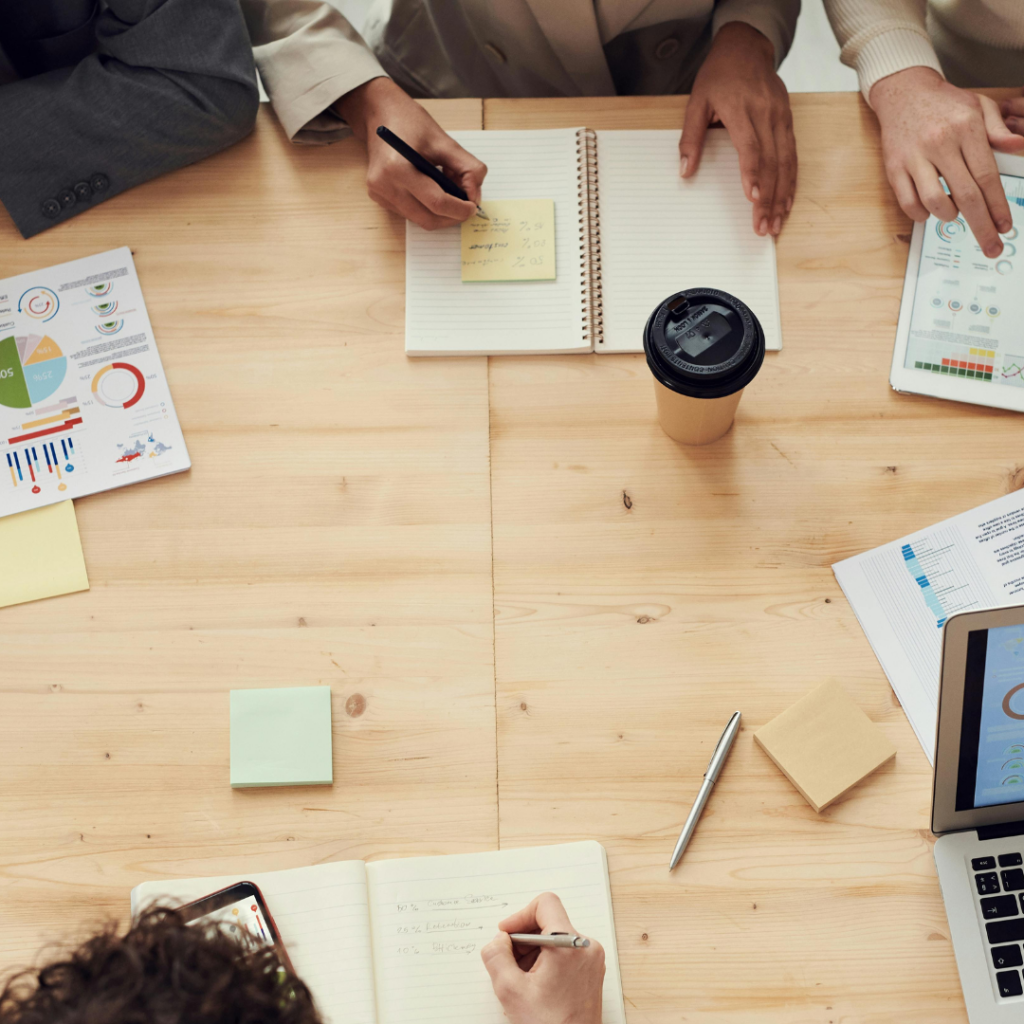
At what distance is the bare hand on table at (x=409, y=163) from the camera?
2.92 ft

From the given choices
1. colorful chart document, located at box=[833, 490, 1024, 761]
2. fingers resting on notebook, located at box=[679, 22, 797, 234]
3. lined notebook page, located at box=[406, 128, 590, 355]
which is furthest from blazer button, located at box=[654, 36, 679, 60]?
colorful chart document, located at box=[833, 490, 1024, 761]

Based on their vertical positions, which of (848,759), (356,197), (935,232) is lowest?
(848,759)

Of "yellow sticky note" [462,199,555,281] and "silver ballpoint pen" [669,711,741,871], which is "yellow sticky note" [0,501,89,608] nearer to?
"yellow sticky note" [462,199,555,281]

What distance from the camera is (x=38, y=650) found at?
0.80 m

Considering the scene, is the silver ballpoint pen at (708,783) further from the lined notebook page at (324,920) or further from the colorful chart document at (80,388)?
the colorful chart document at (80,388)

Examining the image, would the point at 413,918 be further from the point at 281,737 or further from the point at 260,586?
the point at 260,586

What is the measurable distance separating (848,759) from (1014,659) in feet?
0.59

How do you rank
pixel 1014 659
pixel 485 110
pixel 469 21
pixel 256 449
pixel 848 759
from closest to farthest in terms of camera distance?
1. pixel 1014 659
2. pixel 848 759
3. pixel 256 449
4. pixel 485 110
5. pixel 469 21

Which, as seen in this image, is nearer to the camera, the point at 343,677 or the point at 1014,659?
the point at 1014,659

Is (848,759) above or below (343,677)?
below

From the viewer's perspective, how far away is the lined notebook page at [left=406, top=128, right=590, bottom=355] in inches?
34.9

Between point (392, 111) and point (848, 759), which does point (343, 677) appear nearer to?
point (848, 759)

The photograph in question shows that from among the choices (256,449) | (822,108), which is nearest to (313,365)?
(256,449)

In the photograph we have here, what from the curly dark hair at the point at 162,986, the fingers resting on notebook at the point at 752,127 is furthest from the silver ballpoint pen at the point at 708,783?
the fingers resting on notebook at the point at 752,127
